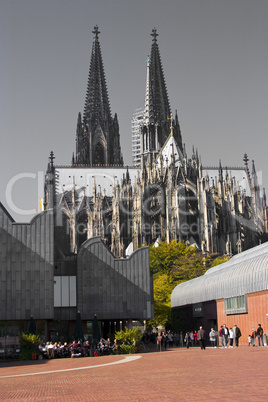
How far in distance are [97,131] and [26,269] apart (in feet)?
261

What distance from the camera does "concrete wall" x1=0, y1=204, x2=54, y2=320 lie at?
3684cm

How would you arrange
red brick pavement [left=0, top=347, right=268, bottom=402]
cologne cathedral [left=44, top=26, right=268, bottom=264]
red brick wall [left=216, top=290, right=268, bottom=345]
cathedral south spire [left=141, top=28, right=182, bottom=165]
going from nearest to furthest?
1. red brick pavement [left=0, top=347, right=268, bottom=402]
2. red brick wall [left=216, top=290, right=268, bottom=345]
3. cologne cathedral [left=44, top=26, right=268, bottom=264]
4. cathedral south spire [left=141, top=28, right=182, bottom=165]

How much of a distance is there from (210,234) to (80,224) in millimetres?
23537

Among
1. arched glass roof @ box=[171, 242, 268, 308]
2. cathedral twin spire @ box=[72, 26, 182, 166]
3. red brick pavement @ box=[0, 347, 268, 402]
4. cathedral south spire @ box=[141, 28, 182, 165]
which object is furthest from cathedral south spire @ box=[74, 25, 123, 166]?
red brick pavement @ box=[0, 347, 268, 402]

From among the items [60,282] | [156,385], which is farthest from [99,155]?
[156,385]

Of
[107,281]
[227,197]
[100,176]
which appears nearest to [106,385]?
[107,281]

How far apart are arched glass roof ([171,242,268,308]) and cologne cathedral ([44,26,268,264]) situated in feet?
77.2

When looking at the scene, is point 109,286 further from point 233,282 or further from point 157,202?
point 157,202

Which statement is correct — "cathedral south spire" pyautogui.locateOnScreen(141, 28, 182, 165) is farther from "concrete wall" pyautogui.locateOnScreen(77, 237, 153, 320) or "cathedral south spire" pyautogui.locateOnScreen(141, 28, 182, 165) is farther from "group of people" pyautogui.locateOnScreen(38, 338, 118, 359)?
"group of people" pyautogui.locateOnScreen(38, 338, 118, 359)

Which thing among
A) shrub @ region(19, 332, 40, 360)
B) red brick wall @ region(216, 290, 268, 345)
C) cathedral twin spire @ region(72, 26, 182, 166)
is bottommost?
shrub @ region(19, 332, 40, 360)

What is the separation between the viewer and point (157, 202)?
3295 inches

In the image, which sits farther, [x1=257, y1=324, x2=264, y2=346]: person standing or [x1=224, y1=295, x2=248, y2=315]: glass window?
[x1=224, y1=295, x2=248, y2=315]: glass window

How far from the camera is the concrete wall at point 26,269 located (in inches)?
1451

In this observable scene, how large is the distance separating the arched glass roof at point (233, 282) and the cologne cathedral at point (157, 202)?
23.5 m
